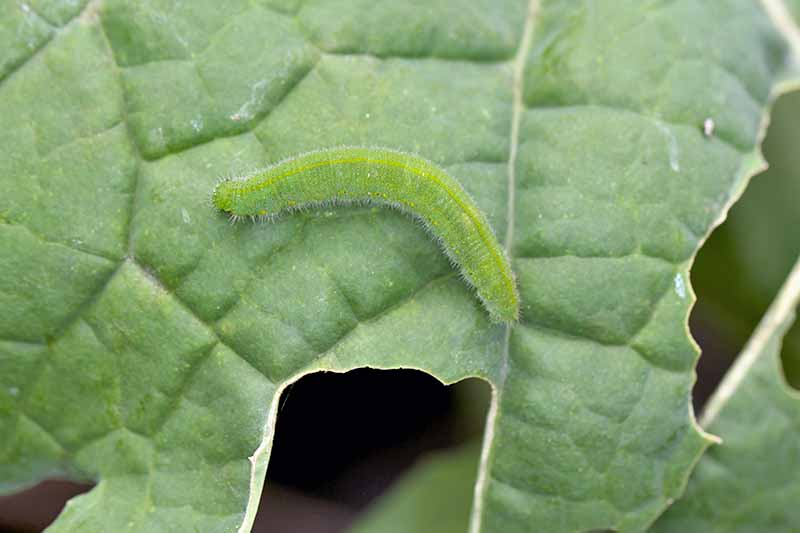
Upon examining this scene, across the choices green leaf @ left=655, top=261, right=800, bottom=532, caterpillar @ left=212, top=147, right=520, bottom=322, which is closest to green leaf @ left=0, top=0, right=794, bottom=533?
caterpillar @ left=212, top=147, right=520, bottom=322

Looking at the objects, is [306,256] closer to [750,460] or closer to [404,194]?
[404,194]

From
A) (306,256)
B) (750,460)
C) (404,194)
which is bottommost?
(750,460)

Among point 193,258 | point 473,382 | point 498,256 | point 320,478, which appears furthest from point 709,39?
point 320,478

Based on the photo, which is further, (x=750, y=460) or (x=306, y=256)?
(x=750, y=460)

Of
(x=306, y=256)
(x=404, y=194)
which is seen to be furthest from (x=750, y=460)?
(x=306, y=256)

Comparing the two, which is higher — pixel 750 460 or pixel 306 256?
pixel 306 256

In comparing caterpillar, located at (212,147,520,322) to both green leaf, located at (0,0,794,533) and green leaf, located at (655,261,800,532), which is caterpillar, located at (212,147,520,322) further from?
green leaf, located at (655,261,800,532)
